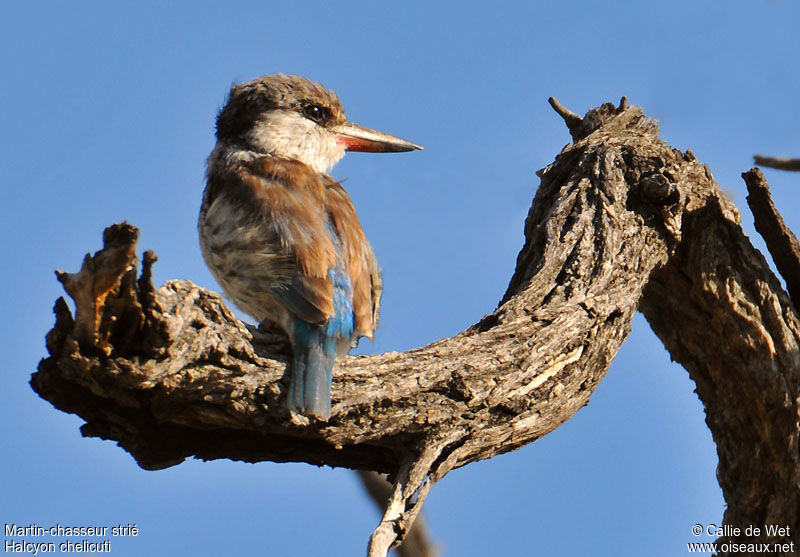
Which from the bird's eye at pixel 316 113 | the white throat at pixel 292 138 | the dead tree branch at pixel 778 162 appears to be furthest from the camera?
the bird's eye at pixel 316 113

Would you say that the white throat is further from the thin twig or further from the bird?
the thin twig

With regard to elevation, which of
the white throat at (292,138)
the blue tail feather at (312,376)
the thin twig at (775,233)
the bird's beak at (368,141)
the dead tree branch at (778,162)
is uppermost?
the bird's beak at (368,141)

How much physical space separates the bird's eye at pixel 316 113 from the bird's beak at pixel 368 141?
9cm

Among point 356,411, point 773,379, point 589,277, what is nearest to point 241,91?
point 589,277

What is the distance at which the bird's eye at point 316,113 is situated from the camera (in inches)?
199

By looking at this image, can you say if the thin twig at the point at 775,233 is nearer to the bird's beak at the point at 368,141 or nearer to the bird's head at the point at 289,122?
the bird's beak at the point at 368,141

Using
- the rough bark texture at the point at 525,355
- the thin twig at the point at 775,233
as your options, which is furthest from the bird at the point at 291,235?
the thin twig at the point at 775,233

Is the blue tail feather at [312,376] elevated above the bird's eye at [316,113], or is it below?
below

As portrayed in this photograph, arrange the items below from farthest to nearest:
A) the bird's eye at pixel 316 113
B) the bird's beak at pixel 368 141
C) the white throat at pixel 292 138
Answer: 1. the bird's beak at pixel 368 141
2. the bird's eye at pixel 316 113
3. the white throat at pixel 292 138

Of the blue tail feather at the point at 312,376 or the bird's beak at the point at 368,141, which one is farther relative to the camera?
the bird's beak at the point at 368,141

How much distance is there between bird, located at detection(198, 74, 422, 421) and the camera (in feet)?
10.6

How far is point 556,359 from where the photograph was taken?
Result: 3.45m

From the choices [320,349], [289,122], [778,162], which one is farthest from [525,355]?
[289,122]

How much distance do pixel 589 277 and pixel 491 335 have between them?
0.60m
